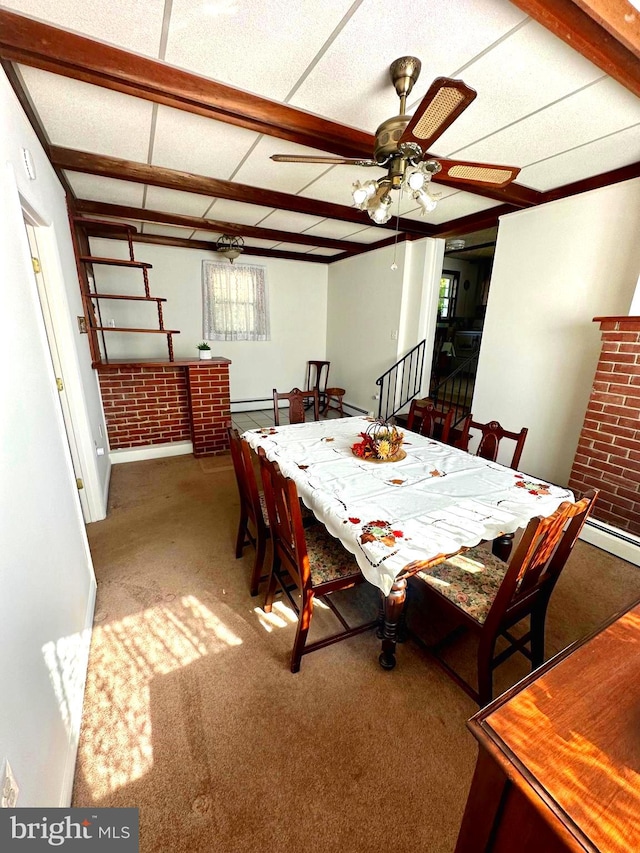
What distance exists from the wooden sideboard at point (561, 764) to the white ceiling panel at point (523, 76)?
7.21ft

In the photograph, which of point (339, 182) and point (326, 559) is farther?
point (339, 182)

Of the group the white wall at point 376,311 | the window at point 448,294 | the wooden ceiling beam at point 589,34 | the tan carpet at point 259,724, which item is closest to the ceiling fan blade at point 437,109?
the wooden ceiling beam at point 589,34

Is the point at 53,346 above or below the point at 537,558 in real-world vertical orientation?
above

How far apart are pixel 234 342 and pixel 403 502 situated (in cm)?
477

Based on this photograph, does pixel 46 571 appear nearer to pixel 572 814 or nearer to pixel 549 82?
pixel 572 814

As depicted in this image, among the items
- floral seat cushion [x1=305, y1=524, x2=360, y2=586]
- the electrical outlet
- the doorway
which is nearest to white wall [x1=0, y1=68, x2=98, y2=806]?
the electrical outlet

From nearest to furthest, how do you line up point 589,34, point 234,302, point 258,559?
point 589,34, point 258,559, point 234,302

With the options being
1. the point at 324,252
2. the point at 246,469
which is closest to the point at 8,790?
the point at 246,469

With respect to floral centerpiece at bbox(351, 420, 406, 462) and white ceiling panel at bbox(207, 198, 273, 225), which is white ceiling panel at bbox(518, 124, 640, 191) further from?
white ceiling panel at bbox(207, 198, 273, 225)

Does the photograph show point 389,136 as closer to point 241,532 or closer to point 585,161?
point 585,161

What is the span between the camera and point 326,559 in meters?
1.65

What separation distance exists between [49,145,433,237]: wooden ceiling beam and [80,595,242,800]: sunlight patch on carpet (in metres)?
3.02

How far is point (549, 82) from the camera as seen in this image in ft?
5.29

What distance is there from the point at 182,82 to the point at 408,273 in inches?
131
